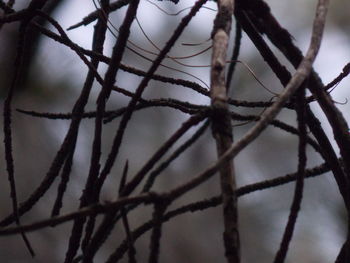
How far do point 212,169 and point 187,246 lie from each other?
5.33 ft

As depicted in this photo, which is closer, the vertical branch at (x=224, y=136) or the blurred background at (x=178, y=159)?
the vertical branch at (x=224, y=136)

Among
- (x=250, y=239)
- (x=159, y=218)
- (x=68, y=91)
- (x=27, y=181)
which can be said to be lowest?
(x=159, y=218)

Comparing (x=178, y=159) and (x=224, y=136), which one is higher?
(x=178, y=159)

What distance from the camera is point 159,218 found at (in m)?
0.24

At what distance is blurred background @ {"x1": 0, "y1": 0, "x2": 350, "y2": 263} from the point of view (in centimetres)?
161

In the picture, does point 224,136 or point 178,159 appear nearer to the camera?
point 224,136

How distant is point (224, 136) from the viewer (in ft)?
0.84

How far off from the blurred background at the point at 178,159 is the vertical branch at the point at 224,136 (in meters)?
1.20

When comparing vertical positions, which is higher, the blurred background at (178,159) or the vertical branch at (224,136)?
the blurred background at (178,159)

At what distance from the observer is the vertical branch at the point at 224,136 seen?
24 centimetres

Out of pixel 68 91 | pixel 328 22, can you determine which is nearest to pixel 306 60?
pixel 68 91

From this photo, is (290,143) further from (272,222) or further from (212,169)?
(212,169)

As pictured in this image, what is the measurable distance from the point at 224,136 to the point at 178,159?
162 centimetres

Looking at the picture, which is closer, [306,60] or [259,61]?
[306,60]
